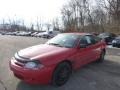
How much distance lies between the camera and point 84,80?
20.8 ft

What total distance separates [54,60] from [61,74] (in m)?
0.51

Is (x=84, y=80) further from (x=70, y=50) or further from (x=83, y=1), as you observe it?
(x=83, y=1)

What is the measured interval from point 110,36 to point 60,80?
18223 mm

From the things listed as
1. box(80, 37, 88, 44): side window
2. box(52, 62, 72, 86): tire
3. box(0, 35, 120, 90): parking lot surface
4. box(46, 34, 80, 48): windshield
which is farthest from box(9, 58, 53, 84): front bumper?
box(80, 37, 88, 44): side window

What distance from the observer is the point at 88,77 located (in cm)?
664

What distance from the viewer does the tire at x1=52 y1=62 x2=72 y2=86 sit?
563 cm

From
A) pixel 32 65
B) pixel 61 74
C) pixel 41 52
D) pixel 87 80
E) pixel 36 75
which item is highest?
pixel 41 52

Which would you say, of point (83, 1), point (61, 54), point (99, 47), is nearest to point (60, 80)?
point (61, 54)

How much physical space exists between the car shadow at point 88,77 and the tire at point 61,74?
0.13m

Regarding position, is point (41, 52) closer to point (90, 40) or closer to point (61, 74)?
point (61, 74)

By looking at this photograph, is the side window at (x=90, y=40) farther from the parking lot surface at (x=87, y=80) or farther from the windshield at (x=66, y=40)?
the parking lot surface at (x=87, y=80)

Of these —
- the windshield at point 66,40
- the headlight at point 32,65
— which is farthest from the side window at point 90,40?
the headlight at point 32,65

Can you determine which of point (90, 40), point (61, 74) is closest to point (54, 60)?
point (61, 74)

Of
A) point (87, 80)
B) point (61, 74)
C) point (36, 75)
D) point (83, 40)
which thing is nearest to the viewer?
point (36, 75)
